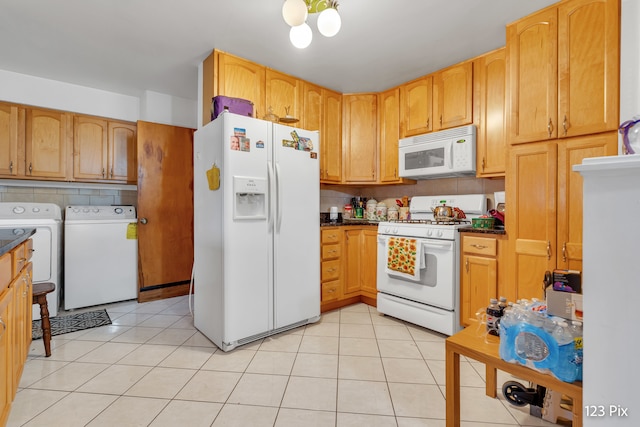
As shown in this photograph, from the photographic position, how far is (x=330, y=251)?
2.93 meters

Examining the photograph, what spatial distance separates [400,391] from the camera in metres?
1.65

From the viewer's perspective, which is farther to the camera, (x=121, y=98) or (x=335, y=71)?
(x=121, y=98)

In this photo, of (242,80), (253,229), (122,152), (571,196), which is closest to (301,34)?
(242,80)

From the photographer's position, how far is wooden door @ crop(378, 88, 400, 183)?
10.5 ft

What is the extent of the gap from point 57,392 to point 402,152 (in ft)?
10.4

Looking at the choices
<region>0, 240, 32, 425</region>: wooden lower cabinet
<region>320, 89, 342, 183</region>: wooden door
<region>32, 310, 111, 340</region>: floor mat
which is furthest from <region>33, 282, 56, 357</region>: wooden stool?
<region>320, 89, 342, 183</region>: wooden door

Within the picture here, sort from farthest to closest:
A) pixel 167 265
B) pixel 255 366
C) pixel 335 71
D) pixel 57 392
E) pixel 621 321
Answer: pixel 167 265 < pixel 335 71 < pixel 255 366 < pixel 57 392 < pixel 621 321

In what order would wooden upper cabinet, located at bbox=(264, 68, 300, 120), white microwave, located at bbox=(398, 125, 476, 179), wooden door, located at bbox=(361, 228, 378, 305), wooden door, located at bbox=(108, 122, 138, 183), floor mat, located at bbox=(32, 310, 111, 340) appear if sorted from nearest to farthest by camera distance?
floor mat, located at bbox=(32, 310, 111, 340), white microwave, located at bbox=(398, 125, 476, 179), wooden upper cabinet, located at bbox=(264, 68, 300, 120), wooden door, located at bbox=(361, 228, 378, 305), wooden door, located at bbox=(108, 122, 138, 183)

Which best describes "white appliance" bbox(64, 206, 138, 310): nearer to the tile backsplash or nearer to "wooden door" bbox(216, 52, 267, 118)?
the tile backsplash

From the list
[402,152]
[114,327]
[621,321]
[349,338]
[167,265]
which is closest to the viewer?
[621,321]

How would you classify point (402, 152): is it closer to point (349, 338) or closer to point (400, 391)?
point (349, 338)

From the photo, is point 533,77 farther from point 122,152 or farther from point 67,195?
point 67,195

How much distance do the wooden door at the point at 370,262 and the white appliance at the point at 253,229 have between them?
2.38 ft

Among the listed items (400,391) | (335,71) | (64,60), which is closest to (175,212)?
(64,60)
